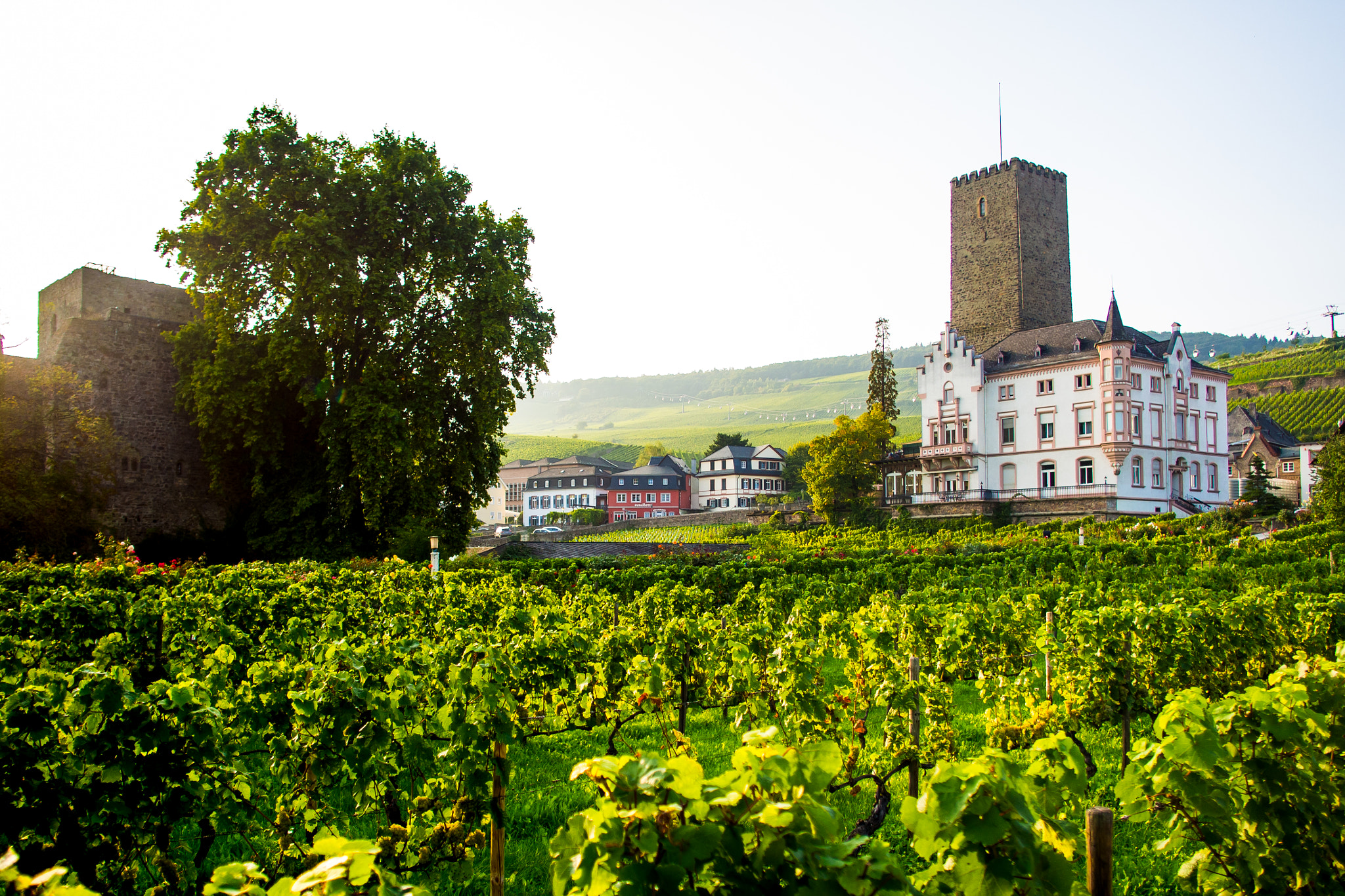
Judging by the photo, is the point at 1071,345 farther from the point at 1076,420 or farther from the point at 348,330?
the point at 348,330

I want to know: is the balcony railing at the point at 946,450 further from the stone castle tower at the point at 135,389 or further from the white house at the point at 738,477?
the white house at the point at 738,477

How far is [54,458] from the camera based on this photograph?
99.3 feet

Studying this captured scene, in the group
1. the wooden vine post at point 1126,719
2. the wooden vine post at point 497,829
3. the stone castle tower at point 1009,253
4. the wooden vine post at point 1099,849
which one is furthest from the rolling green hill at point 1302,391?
the wooden vine post at point 497,829

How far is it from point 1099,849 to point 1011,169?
6534 cm

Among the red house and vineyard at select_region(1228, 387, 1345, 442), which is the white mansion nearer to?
vineyard at select_region(1228, 387, 1345, 442)

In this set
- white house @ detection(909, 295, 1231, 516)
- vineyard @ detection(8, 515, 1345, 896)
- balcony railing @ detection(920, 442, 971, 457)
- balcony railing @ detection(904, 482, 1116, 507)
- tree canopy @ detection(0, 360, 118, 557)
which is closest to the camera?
vineyard @ detection(8, 515, 1345, 896)

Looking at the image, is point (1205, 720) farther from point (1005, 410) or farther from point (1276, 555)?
point (1005, 410)

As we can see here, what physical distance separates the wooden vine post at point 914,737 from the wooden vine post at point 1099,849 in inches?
122

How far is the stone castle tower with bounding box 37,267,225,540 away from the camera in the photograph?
33531 mm

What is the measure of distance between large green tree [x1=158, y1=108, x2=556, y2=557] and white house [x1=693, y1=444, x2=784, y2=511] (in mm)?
73397

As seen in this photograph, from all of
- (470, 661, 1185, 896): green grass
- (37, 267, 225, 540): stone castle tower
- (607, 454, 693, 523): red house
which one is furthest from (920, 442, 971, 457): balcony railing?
(607, 454, 693, 523): red house

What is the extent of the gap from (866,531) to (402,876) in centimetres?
4783

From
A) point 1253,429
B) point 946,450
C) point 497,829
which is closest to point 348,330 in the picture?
point 497,829

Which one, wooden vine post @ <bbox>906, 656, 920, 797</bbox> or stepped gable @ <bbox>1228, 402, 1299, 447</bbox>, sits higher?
stepped gable @ <bbox>1228, 402, 1299, 447</bbox>
